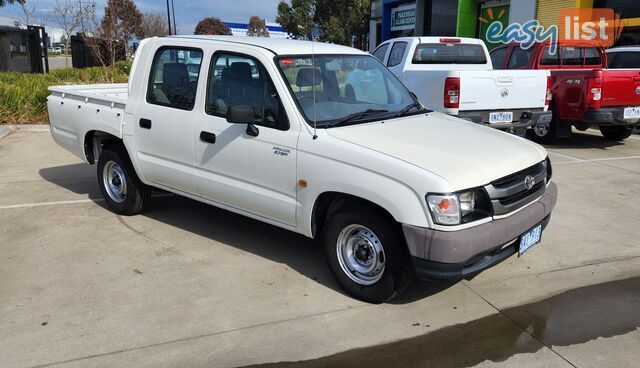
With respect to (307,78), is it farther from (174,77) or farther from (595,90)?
(595,90)

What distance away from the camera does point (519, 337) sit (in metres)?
3.64

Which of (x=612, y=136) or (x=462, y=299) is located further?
(x=612, y=136)

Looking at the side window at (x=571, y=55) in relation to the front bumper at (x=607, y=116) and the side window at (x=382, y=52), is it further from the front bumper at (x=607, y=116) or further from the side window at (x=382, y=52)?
the side window at (x=382, y=52)

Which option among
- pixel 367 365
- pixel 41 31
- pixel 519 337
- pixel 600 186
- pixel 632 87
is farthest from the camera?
pixel 41 31

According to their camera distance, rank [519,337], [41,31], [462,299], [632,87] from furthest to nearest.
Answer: [41,31], [632,87], [462,299], [519,337]

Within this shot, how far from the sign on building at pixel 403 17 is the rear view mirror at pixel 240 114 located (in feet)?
84.6

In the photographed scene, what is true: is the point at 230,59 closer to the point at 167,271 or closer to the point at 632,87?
the point at 167,271

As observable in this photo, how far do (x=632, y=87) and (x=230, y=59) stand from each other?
786 centimetres

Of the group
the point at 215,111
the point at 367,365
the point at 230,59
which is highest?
the point at 230,59

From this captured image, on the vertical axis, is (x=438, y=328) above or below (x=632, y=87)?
below

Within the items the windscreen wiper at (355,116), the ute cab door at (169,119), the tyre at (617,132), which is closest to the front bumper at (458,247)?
the windscreen wiper at (355,116)

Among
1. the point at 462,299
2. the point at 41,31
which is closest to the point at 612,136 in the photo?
the point at 462,299

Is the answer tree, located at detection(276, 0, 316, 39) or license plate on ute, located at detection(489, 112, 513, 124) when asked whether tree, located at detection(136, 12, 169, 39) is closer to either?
tree, located at detection(276, 0, 316, 39)

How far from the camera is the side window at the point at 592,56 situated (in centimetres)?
1145
